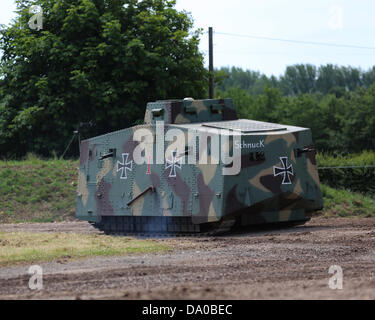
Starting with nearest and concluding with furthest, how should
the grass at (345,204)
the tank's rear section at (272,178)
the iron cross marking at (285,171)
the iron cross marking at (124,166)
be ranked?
the tank's rear section at (272,178) < the iron cross marking at (285,171) < the iron cross marking at (124,166) < the grass at (345,204)

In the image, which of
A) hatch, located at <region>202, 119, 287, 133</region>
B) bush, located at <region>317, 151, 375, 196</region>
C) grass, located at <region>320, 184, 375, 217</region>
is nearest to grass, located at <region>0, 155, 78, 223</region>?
grass, located at <region>320, 184, 375, 217</region>

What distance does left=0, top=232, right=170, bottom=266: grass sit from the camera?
458 inches

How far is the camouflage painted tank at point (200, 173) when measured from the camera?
14.2m

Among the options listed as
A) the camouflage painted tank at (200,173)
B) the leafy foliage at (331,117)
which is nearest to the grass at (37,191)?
the camouflage painted tank at (200,173)

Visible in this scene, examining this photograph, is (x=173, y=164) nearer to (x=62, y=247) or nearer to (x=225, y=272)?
(x=62, y=247)

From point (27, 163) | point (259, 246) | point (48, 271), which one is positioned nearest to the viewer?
point (48, 271)

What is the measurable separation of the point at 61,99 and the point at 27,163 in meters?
2.85

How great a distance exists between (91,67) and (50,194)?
630cm

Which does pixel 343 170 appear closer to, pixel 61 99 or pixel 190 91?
pixel 190 91

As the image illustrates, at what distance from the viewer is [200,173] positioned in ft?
47.5

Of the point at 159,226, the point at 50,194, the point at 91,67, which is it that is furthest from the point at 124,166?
the point at 91,67

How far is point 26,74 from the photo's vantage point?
2877cm

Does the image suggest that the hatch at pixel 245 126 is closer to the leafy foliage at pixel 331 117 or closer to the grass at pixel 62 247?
the grass at pixel 62 247
